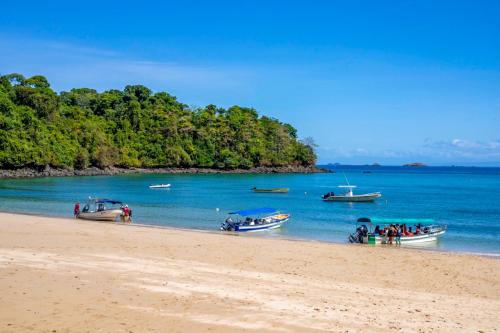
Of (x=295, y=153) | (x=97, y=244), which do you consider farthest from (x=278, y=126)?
(x=97, y=244)

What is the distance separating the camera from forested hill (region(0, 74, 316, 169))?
11644 cm

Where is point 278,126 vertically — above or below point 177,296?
above

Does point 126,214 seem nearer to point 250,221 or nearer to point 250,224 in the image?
point 250,221

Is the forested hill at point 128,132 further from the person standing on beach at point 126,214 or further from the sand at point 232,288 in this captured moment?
the sand at point 232,288

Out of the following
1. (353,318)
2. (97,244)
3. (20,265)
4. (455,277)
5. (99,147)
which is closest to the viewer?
(353,318)

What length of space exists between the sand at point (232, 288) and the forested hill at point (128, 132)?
9712 centimetres

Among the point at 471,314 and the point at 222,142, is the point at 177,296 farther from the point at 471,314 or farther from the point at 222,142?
the point at 222,142

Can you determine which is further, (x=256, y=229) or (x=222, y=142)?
(x=222, y=142)

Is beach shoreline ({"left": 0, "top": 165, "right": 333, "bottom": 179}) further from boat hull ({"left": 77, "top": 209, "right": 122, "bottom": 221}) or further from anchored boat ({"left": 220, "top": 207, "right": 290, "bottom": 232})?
anchored boat ({"left": 220, "top": 207, "right": 290, "bottom": 232})

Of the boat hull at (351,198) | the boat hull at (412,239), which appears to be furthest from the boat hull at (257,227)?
the boat hull at (351,198)

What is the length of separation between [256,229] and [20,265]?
23160 mm

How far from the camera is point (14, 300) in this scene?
13070 mm

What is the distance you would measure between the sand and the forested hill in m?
97.1

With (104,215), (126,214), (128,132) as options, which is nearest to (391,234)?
(126,214)
